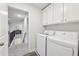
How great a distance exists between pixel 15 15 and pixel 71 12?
1.01 meters

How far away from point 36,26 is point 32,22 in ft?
0.37

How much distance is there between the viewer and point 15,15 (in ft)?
3.84

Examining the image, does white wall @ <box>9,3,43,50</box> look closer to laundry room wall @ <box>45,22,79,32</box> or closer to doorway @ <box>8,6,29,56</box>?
doorway @ <box>8,6,29,56</box>

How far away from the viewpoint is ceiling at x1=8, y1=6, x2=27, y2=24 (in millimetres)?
1081

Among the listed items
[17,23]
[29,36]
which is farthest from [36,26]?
[17,23]

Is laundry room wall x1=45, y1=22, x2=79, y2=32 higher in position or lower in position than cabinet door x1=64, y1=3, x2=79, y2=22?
lower

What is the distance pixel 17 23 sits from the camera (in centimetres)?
118

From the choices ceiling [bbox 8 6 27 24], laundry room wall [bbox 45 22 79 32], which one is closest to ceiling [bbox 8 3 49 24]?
ceiling [bbox 8 6 27 24]

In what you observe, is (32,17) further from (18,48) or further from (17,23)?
(18,48)

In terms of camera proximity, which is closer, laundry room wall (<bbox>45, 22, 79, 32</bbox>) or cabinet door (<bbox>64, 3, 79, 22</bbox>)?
cabinet door (<bbox>64, 3, 79, 22</bbox>)

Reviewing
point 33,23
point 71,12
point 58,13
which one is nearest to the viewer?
point 71,12

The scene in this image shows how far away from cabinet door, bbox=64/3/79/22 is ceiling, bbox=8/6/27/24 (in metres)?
0.76

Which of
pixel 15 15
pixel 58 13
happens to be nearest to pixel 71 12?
pixel 58 13

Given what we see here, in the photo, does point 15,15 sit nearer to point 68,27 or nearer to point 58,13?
point 58,13
